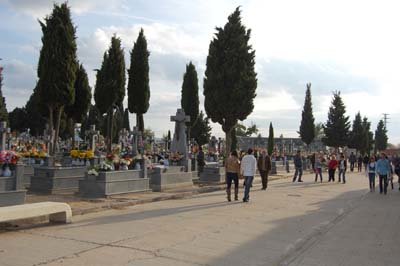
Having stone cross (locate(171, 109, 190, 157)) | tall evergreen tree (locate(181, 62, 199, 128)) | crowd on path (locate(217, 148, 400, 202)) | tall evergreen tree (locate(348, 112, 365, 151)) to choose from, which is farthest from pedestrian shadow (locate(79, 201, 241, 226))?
tall evergreen tree (locate(348, 112, 365, 151))

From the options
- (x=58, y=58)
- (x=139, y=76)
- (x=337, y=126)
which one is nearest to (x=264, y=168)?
(x=58, y=58)

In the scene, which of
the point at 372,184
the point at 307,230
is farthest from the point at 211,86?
the point at 307,230

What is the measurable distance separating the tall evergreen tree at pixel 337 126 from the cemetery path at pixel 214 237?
40.4 metres

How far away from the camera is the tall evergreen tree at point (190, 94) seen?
44594 millimetres

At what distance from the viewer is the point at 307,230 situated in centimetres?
1087

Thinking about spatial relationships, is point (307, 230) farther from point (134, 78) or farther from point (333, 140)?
point (333, 140)

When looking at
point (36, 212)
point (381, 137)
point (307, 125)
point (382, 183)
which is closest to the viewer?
point (36, 212)

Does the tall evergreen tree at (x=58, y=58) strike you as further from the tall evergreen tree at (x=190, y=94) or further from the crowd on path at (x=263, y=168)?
the tall evergreen tree at (x=190, y=94)

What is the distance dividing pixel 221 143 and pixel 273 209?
127ft

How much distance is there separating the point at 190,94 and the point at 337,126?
61.4ft

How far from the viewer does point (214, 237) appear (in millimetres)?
9438

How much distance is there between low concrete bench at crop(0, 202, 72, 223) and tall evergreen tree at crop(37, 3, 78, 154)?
1223 cm

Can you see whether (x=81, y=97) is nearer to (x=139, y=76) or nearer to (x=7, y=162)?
(x=139, y=76)

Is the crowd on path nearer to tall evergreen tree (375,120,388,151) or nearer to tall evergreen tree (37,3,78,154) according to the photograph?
tall evergreen tree (37,3,78,154)
